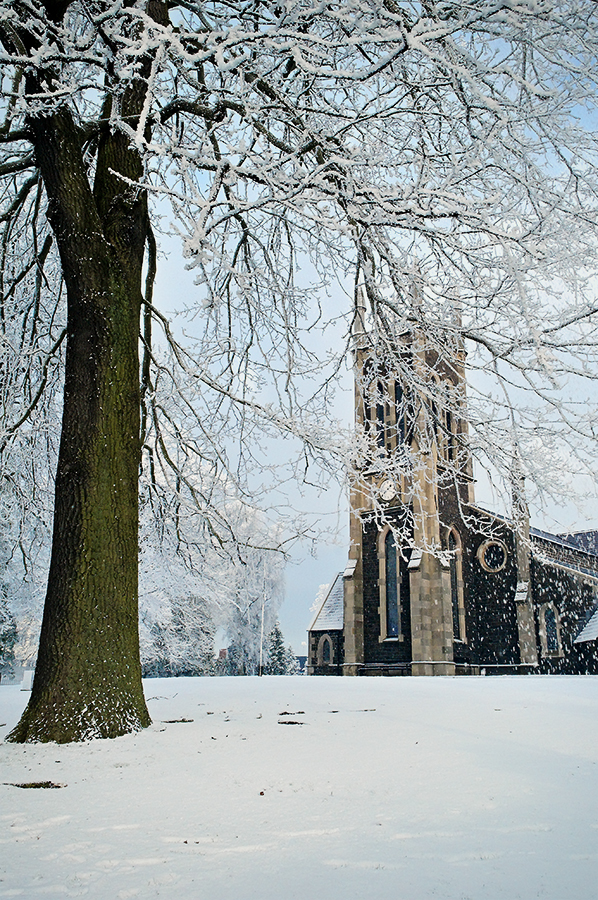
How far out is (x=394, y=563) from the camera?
24781 millimetres

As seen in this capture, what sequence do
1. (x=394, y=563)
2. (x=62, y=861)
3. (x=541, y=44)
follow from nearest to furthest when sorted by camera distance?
(x=62, y=861) < (x=541, y=44) < (x=394, y=563)

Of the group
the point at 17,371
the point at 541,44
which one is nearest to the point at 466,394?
the point at 541,44

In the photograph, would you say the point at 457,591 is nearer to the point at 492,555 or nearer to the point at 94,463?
the point at 492,555

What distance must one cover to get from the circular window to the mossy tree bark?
22.2 m

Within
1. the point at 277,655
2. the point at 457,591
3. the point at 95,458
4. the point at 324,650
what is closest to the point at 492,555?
the point at 457,591

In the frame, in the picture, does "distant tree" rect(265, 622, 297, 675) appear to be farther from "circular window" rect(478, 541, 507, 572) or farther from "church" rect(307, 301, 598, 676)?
"circular window" rect(478, 541, 507, 572)

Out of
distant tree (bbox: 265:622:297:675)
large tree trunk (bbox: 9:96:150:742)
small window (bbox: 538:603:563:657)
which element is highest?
large tree trunk (bbox: 9:96:150:742)

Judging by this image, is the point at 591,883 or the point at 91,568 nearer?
the point at 591,883

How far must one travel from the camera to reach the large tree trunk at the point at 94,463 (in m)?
4.35

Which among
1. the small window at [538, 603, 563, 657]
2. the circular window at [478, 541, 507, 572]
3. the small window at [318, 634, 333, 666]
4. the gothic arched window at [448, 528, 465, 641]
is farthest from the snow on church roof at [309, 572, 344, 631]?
the small window at [538, 603, 563, 657]

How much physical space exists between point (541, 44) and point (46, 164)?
3976mm

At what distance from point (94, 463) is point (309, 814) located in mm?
3161

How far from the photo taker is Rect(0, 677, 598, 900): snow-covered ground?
1852 mm

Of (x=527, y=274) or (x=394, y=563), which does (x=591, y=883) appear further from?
(x=394, y=563)
